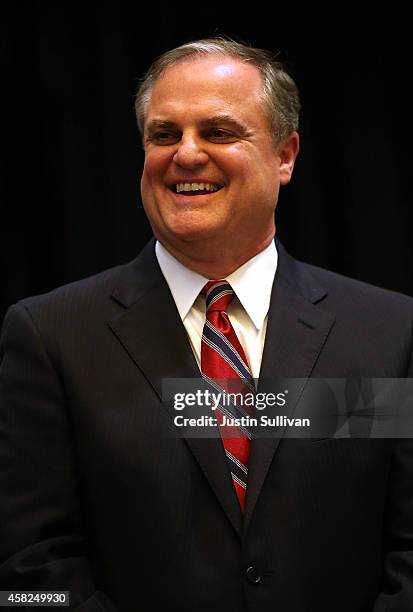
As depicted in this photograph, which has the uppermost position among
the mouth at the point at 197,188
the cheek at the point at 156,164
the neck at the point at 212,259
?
the cheek at the point at 156,164

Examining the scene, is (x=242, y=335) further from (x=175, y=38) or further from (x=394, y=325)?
(x=175, y=38)

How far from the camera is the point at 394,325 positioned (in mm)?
1741

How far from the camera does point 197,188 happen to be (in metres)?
1.65

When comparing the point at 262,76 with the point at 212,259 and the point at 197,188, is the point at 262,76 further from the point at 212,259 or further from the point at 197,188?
the point at 212,259

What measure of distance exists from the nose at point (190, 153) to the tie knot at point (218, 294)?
235 millimetres

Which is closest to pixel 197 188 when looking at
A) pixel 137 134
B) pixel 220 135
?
pixel 220 135

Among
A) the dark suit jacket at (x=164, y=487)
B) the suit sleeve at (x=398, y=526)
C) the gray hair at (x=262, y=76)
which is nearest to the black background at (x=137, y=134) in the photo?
the gray hair at (x=262, y=76)

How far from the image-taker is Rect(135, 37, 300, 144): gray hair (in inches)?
67.0

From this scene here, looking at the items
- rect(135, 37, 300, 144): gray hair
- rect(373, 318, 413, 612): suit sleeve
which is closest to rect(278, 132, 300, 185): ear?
rect(135, 37, 300, 144): gray hair

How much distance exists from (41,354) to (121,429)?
0.20m

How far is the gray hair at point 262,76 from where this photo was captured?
1702 mm

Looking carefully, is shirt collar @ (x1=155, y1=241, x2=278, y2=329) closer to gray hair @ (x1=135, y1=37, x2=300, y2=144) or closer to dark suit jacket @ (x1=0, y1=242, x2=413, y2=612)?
dark suit jacket @ (x1=0, y1=242, x2=413, y2=612)

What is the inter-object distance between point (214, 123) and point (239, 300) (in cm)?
34

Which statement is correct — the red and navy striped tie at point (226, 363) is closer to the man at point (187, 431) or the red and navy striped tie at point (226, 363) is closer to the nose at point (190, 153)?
the man at point (187, 431)
